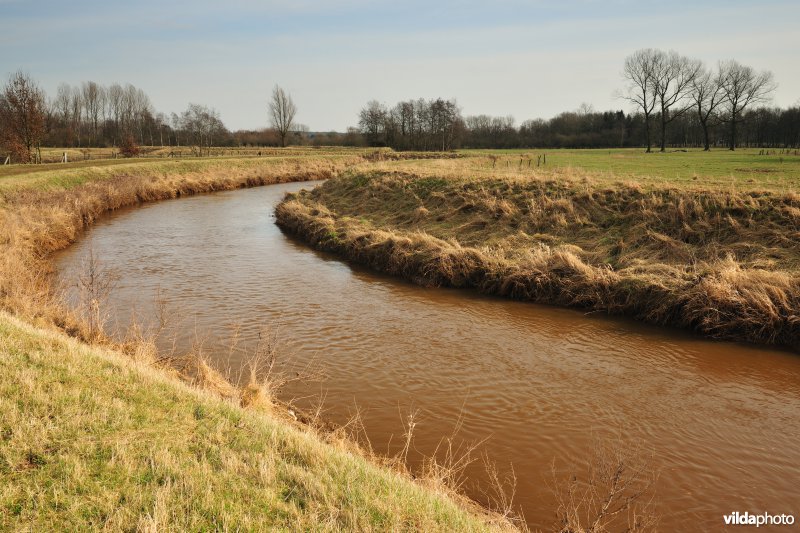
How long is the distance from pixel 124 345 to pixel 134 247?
12700 millimetres

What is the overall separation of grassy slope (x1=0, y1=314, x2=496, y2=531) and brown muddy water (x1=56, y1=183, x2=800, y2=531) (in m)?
2.18

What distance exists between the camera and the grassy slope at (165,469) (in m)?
3.88

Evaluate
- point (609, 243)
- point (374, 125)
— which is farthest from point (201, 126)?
point (609, 243)

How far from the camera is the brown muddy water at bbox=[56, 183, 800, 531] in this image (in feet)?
A: 21.7

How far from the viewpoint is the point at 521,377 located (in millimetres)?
9328

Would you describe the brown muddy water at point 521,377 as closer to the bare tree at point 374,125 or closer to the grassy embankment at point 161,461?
the grassy embankment at point 161,461

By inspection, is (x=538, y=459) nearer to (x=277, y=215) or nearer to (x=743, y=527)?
(x=743, y=527)

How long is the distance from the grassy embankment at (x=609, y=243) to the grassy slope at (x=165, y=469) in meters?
9.40

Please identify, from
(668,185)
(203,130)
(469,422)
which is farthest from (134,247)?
(203,130)

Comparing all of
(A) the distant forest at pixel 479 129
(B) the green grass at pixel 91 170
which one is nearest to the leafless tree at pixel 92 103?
(A) the distant forest at pixel 479 129

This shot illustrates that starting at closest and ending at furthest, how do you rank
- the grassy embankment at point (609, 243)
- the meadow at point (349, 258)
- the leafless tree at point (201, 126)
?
the meadow at point (349, 258)
the grassy embankment at point (609, 243)
the leafless tree at point (201, 126)

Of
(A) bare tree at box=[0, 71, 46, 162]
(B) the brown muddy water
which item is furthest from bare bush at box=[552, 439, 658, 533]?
(A) bare tree at box=[0, 71, 46, 162]

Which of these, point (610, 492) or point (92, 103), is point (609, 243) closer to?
point (610, 492)

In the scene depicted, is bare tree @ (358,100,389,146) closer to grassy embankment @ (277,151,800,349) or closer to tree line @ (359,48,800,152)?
tree line @ (359,48,800,152)
